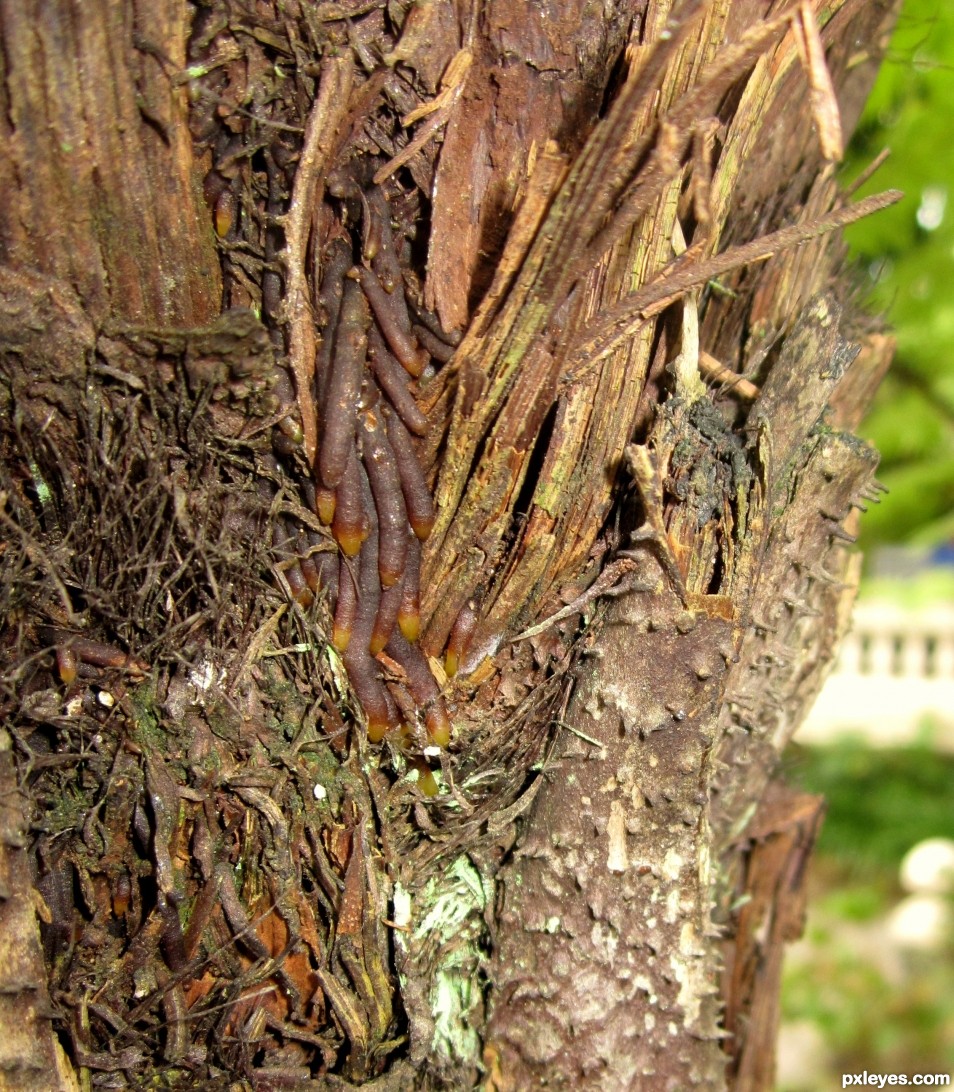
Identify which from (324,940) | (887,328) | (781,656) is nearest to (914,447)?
(887,328)

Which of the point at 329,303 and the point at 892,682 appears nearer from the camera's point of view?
the point at 329,303

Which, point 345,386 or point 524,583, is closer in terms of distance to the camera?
point 345,386

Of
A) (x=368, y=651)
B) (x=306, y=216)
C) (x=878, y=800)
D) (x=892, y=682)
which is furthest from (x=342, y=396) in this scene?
(x=892, y=682)

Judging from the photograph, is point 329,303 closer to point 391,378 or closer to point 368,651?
point 391,378

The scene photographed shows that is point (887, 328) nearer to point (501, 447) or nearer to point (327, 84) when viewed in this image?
point (501, 447)

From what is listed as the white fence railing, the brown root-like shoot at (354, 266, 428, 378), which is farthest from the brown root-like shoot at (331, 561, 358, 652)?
the white fence railing

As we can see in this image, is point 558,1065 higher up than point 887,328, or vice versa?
point 887,328
